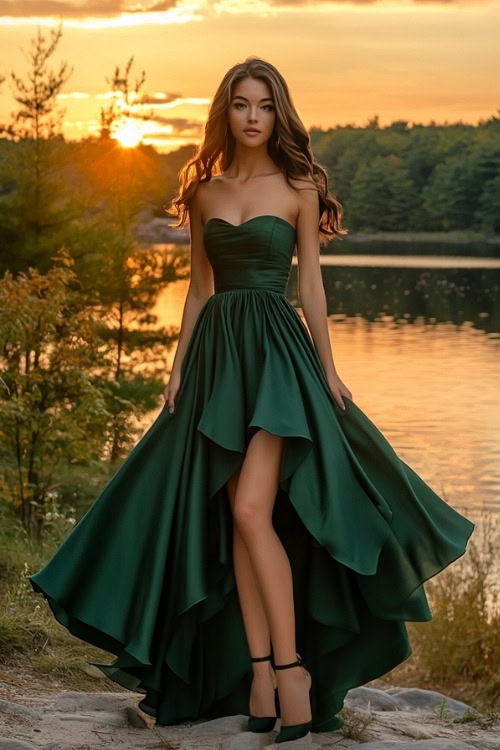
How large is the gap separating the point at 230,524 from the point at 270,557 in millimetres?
256

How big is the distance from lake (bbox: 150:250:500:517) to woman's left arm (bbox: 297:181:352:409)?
15.8 ft

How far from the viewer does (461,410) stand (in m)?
22.4

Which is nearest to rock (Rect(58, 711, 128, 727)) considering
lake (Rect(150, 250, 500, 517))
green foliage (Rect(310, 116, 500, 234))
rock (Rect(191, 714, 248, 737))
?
rock (Rect(191, 714, 248, 737))

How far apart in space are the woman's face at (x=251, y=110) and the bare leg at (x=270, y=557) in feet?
3.14

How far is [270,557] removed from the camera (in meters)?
3.60

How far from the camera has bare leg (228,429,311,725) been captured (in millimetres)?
3568

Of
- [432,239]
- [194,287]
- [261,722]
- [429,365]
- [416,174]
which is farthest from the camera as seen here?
[432,239]

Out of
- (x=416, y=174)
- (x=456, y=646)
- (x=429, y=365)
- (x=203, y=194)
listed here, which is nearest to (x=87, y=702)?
(x=203, y=194)

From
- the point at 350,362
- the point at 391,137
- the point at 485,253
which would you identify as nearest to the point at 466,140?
the point at 391,137

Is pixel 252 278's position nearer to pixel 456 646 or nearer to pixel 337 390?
pixel 337 390

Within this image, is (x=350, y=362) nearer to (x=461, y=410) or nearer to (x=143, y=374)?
(x=461, y=410)

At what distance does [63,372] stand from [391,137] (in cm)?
8685

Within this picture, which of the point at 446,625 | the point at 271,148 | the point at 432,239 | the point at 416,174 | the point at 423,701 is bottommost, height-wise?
the point at 446,625

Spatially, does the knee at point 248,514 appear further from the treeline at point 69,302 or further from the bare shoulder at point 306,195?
the treeline at point 69,302
